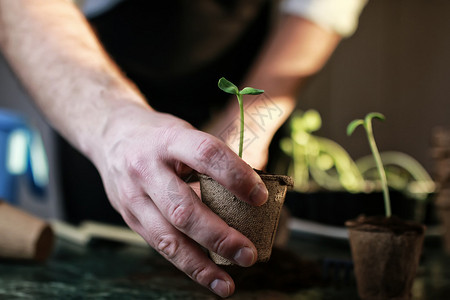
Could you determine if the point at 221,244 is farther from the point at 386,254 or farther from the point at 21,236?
the point at 21,236

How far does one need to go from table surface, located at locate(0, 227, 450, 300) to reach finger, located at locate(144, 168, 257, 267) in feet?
0.16

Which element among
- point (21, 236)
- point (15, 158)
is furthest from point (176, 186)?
point (15, 158)

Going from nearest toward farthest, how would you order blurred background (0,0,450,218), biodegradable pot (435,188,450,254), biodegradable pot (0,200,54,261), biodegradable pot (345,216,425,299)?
1. biodegradable pot (345,216,425,299)
2. biodegradable pot (0,200,54,261)
3. biodegradable pot (435,188,450,254)
4. blurred background (0,0,450,218)

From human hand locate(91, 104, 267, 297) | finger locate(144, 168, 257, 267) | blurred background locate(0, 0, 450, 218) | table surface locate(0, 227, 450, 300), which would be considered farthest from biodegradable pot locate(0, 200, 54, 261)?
blurred background locate(0, 0, 450, 218)

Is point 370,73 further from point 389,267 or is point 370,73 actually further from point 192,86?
point 389,267

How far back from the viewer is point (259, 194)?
17.9 inches

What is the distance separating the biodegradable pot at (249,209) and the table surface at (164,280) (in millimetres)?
49

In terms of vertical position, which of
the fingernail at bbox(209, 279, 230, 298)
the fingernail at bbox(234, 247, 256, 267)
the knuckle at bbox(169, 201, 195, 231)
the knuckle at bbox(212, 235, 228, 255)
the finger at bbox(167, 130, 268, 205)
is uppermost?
the finger at bbox(167, 130, 268, 205)

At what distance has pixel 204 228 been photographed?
47 centimetres

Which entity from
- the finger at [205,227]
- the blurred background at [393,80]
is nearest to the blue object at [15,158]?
the blurred background at [393,80]

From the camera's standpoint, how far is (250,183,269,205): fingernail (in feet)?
1.48

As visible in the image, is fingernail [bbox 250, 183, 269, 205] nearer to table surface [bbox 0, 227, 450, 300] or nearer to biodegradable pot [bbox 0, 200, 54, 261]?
table surface [bbox 0, 227, 450, 300]

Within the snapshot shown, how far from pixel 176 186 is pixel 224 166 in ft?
0.21

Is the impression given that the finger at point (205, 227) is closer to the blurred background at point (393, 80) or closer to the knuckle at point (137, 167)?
the knuckle at point (137, 167)
